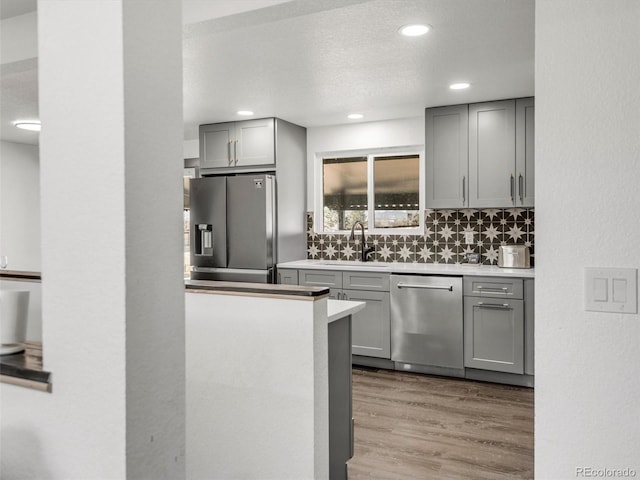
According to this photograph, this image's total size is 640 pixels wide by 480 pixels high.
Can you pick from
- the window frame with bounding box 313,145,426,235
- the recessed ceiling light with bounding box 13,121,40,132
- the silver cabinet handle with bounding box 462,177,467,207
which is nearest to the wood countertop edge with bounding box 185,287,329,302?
the silver cabinet handle with bounding box 462,177,467,207

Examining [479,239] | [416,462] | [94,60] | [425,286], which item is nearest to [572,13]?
[94,60]

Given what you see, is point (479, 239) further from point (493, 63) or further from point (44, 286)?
point (44, 286)

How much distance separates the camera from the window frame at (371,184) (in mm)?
4926

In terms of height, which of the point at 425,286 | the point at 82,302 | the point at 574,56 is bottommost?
the point at 425,286

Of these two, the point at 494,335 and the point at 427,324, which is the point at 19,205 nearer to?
the point at 427,324

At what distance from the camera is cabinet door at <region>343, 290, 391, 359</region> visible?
4.39 metres

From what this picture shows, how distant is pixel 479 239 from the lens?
4.62 m

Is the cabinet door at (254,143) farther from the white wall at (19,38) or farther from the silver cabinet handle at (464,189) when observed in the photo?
the white wall at (19,38)

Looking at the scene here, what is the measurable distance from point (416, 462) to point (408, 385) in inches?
53.2

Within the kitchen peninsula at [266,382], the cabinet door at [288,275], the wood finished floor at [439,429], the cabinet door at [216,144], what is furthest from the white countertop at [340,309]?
the cabinet door at [216,144]

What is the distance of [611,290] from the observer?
1.35 meters

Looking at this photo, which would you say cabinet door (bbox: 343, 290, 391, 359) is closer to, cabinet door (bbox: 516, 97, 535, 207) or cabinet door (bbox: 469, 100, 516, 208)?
cabinet door (bbox: 469, 100, 516, 208)
